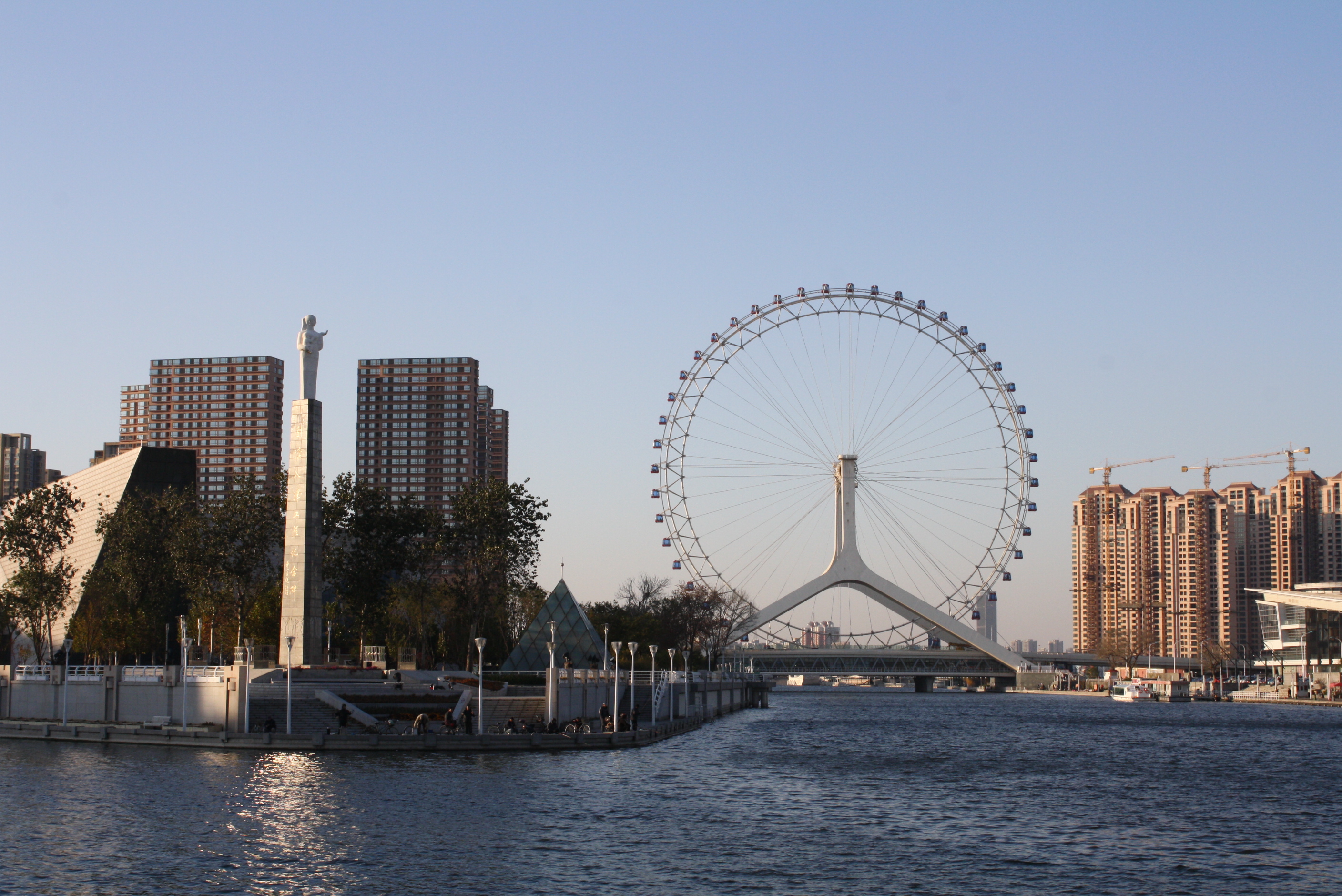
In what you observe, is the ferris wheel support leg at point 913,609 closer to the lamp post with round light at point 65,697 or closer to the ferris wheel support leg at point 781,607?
the ferris wheel support leg at point 781,607

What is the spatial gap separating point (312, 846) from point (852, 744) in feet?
177

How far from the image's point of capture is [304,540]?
82.2 meters

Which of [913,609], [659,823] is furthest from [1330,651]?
[659,823]

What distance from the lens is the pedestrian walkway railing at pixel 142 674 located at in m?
74.6

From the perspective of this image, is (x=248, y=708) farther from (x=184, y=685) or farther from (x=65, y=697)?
(x=65, y=697)

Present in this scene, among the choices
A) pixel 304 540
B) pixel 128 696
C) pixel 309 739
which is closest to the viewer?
pixel 309 739

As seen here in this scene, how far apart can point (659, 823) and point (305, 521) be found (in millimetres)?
42649

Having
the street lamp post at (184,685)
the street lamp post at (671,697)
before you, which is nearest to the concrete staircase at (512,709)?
the street lamp post at (184,685)

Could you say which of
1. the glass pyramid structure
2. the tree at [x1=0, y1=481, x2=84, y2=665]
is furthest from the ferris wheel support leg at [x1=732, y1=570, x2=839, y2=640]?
the tree at [x1=0, y1=481, x2=84, y2=665]

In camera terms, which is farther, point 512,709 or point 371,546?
point 371,546

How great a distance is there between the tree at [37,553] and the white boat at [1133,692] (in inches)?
5231

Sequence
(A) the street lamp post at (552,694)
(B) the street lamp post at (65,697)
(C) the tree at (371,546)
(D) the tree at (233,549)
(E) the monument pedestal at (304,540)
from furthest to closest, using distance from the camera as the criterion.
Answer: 1. (C) the tree at (371,546)
2. (D) the tree at (233,549)
3. (E) the monument pedestal at (304,540)
4. (A) the street lamp post at (552,694)
5. (B) the street lamp post at (65,697)

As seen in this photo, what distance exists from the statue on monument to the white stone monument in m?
0.03

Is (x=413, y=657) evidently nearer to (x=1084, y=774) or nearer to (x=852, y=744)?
(x=852, y=744)
